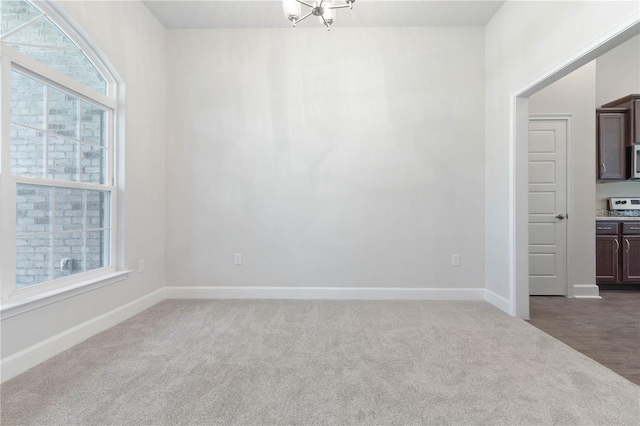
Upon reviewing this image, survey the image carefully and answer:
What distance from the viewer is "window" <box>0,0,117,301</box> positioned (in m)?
2.11

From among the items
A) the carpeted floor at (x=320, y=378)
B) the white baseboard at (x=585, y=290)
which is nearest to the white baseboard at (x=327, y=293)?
the carpeted floor at (x=320, y=378)

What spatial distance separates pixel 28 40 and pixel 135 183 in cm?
143

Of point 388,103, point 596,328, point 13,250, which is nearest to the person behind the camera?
point 13,250

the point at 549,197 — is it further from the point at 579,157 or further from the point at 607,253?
the point at 607,253

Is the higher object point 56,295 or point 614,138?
point 614,138

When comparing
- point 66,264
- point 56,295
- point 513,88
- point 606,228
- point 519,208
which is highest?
point 513,88

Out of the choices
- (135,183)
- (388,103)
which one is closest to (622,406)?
(388,103)

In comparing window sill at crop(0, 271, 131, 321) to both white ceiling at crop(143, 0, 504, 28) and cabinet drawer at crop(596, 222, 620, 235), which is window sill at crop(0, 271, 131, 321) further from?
cabinet drawer at crop(596, 222, 620, 235)

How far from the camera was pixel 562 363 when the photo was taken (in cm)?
225

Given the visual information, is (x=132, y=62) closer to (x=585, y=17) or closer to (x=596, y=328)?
(x=585, y=17)

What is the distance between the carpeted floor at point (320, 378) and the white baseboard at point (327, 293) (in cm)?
78

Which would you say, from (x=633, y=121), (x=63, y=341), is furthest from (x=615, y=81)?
(x=63, y=341)

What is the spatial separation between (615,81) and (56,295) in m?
7.50

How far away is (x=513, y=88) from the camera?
330 centimetres
